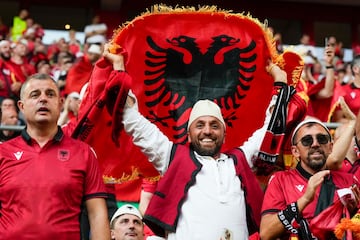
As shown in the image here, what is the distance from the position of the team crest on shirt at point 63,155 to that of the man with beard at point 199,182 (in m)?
0.71

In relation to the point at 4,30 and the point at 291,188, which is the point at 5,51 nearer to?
the point at 4,30

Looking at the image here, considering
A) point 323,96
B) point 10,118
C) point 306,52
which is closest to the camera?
point 306,52

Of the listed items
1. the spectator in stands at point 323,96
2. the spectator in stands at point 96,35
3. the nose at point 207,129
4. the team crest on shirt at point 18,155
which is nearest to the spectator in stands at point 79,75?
the spectator in stands at point 96,35

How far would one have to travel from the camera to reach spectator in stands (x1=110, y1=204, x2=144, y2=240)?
5906mm

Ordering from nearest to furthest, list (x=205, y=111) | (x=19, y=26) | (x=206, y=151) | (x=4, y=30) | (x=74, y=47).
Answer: (x=206, y=151) < (x=205, y=111) < (x=74, y=47) < (x=19, y=26) < (x=4, y=30)

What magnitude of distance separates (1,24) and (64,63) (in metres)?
3.31

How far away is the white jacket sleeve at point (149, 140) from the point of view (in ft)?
16.2

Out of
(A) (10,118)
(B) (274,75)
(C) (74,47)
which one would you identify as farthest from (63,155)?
(C) (74,47)

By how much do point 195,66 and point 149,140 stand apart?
108 cm

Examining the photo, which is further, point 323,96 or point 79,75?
point 79,75

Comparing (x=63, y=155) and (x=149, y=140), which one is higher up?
(x=149, y=140)

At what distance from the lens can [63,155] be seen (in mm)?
4332

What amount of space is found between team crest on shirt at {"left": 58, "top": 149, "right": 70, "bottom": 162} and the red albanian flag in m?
1.15

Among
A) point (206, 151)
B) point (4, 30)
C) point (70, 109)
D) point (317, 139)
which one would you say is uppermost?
point (4, 30)
